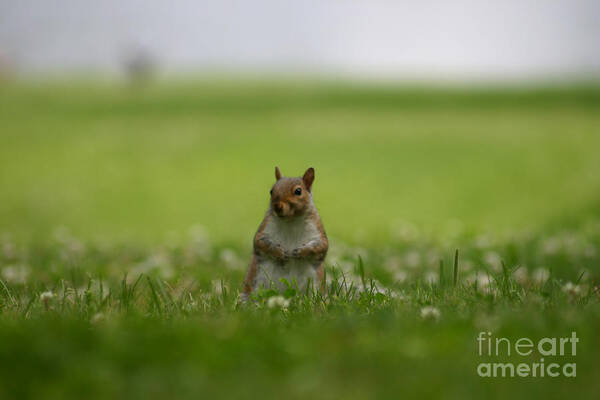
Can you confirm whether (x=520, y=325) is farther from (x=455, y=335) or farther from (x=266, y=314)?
(x=266, y=314)

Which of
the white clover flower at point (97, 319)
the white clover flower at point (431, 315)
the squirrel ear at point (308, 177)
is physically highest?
the squirrel ear at point (308, 177)

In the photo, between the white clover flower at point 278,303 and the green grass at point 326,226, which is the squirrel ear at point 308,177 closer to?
the green grass at point 326,226

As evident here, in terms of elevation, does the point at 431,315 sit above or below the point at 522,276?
above

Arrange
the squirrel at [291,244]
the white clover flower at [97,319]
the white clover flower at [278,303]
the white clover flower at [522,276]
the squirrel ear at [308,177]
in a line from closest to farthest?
the white clover flower at [97,319]
the white clover flower at [278,303]
the squirrel at [291,244]
the squirrel ear at [308,177]
the white clover flower at [522,276]

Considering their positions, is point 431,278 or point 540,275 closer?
point 431,278

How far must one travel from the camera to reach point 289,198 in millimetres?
4219

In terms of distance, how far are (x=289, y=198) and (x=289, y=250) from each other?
0.41 m

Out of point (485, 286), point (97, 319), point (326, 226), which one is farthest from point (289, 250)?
point (326, 226)

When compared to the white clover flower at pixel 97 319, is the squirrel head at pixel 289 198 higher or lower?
higher

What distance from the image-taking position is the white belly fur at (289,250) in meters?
4.33

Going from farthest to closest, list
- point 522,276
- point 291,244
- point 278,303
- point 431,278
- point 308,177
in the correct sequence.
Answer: point 522,276 → point 431,278 → point 308,177 → point 291,244 → point 278,303

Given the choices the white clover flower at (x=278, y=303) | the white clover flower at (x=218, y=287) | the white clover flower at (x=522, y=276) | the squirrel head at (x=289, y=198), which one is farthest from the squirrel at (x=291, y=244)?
the white clover flower at (x=522, y=276)

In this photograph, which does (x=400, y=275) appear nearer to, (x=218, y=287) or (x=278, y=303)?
(x=218, y=287)

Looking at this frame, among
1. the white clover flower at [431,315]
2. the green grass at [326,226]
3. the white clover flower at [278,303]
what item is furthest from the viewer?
the white clover flower at [278,303]
